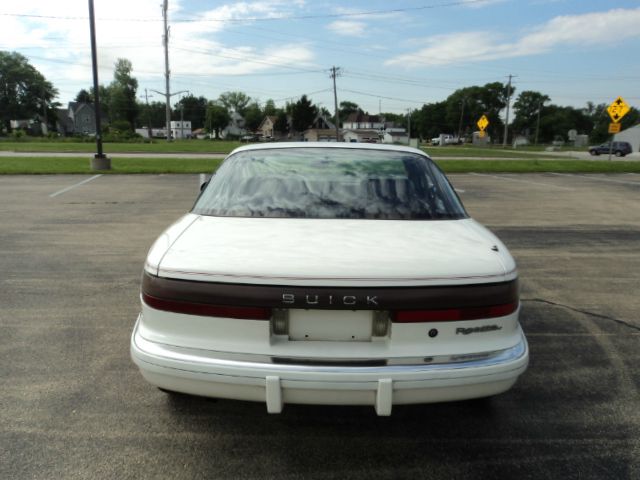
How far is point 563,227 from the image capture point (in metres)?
8.80

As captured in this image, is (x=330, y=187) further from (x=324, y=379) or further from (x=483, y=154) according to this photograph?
(x=483, y=154)

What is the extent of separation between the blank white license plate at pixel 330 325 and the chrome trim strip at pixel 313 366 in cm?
10

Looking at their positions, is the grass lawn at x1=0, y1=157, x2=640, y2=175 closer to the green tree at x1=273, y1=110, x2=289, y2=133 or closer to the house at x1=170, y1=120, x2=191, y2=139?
the green tree at x1=273, y1=110, x2=289, y2=133

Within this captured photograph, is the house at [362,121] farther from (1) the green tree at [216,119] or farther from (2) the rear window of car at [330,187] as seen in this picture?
(2) the rear window of car at [330,187]

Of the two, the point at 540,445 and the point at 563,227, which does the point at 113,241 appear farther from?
the point at 563,227

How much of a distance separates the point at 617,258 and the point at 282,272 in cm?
617

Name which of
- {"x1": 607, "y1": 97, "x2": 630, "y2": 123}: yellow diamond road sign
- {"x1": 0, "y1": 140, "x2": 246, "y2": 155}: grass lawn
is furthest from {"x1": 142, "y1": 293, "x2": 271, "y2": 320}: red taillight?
{"x1": 0, "y1": 140, "x2": 246, "y2": 155}: grass lawn

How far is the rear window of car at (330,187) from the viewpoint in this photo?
2873 mm

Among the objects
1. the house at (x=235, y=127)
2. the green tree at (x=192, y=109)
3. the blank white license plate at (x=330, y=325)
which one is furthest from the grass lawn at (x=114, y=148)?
the green tree at (x=192, y=109)

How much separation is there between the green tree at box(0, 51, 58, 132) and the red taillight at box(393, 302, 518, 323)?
110 meters

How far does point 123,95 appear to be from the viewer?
10294 centimetres

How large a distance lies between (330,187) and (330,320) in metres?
1.14

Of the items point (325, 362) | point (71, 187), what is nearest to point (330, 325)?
point (325, 362)

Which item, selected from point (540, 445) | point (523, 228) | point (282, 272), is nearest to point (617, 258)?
point (523, 228)
